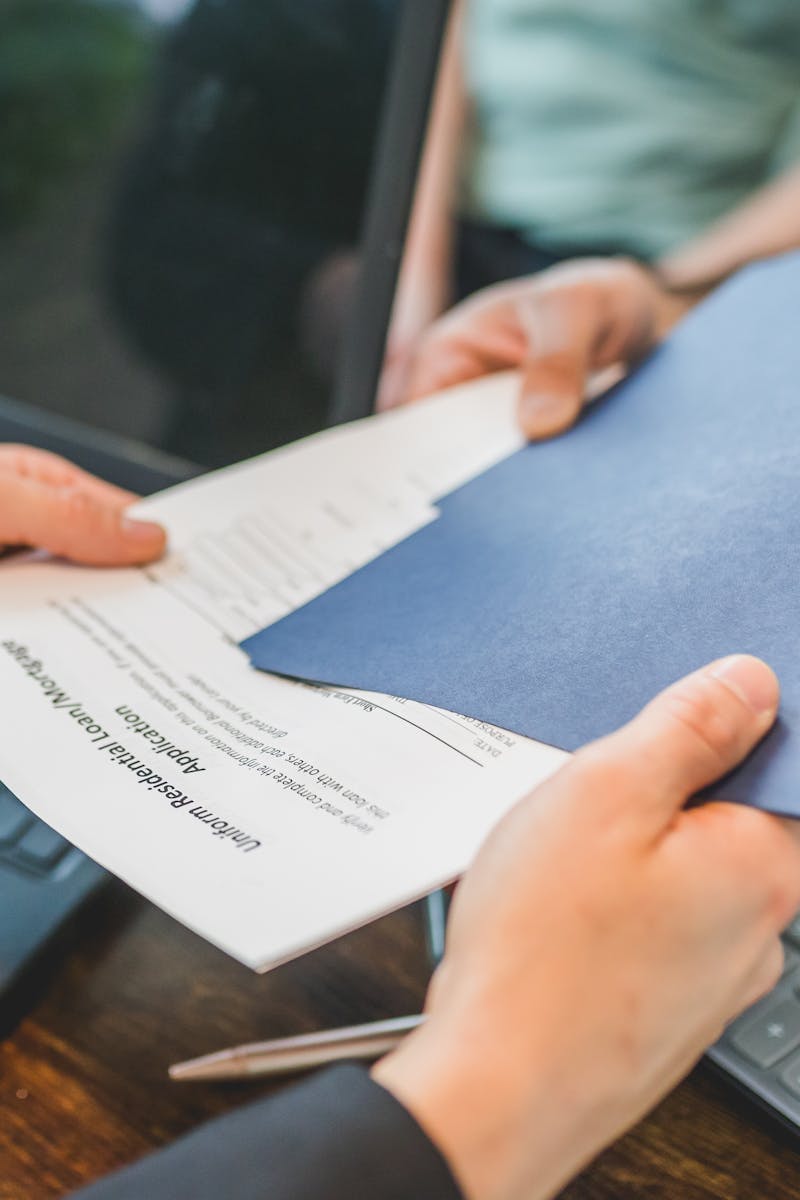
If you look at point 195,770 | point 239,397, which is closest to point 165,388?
point 239,397

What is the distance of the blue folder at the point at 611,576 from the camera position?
304mm

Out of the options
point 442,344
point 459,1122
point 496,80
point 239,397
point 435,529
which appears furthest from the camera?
point 496,80

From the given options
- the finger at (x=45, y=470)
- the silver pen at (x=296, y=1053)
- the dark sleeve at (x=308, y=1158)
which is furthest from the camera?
the finger at (x=45, y=470)

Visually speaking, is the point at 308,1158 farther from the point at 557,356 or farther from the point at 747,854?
the point at 557,356

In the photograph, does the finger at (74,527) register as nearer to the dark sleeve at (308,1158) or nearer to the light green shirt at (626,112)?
the dark sleeve at (308,1158)

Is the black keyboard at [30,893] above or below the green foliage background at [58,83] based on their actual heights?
below

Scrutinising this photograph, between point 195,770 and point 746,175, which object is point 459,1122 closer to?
point 195,770

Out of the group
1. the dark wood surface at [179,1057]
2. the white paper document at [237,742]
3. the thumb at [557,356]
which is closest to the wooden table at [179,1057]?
the dark wood surface at [179,1057]

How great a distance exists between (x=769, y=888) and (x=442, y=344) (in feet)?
1.48

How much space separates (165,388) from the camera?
552mm

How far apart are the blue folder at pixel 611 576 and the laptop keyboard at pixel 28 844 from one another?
0.11m

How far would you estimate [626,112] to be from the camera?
33.6 inches

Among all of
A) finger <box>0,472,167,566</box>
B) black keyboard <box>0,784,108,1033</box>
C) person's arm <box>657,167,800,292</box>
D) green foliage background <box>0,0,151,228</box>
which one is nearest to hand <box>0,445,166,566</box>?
finger <box>0,472,167,566</box>

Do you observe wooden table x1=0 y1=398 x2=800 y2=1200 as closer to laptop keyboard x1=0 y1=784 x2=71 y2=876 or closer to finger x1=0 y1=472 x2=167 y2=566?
laptop keyboard x1=0 y1=784 x2=71 y2=876
